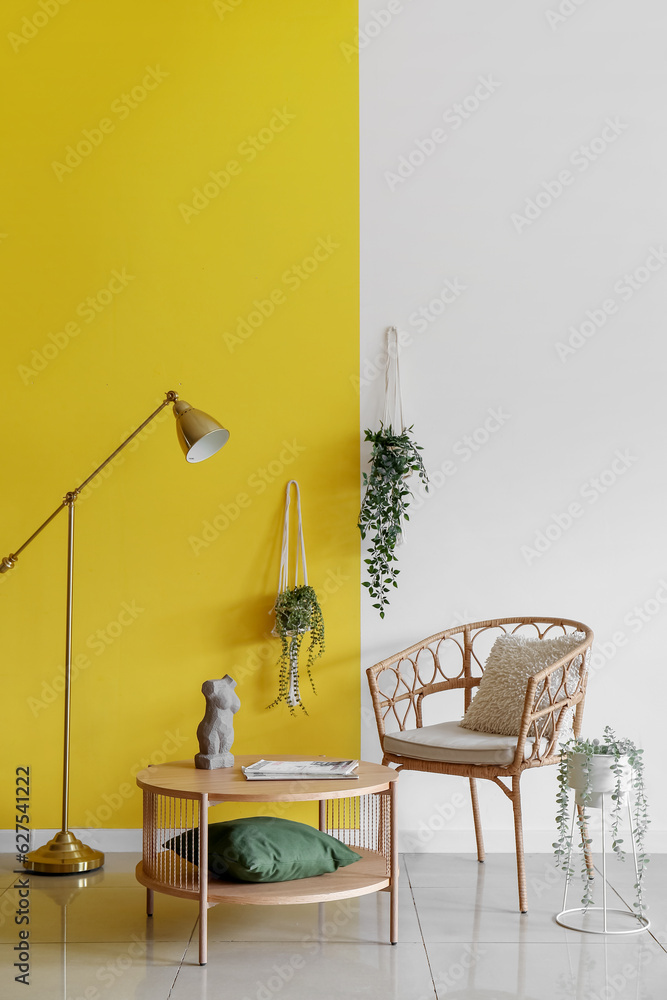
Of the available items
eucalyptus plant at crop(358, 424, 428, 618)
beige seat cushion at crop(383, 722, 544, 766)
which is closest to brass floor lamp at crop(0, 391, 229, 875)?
eucalyptus plant at crop(358, 424, 428, 618)

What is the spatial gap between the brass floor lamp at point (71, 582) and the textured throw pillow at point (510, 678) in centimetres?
126

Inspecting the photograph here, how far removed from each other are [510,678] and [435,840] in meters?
0.80

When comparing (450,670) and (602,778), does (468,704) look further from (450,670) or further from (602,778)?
(602,778)

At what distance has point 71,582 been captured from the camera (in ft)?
11.3

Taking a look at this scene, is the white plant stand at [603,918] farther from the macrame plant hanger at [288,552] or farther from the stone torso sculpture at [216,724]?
the macrame plant hanger at [288,552]

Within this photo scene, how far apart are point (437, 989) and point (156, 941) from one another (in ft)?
2.68

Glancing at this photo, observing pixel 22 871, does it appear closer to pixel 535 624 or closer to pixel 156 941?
pixel 156 941

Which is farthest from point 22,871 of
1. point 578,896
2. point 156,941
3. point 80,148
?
point 80,148

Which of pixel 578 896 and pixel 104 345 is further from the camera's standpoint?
pixel 104 345

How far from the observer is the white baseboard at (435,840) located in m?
3.50

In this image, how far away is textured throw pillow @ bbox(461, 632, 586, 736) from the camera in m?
3.11

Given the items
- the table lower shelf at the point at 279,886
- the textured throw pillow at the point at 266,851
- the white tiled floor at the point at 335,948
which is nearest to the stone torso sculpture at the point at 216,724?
the textured throw pillow at the point at 266,851

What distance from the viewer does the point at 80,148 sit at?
145 inches

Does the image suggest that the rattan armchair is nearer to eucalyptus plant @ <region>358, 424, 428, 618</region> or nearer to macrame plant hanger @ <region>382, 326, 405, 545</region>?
eucalyptus plant @ <region>358, 424, 428, 618</region>
